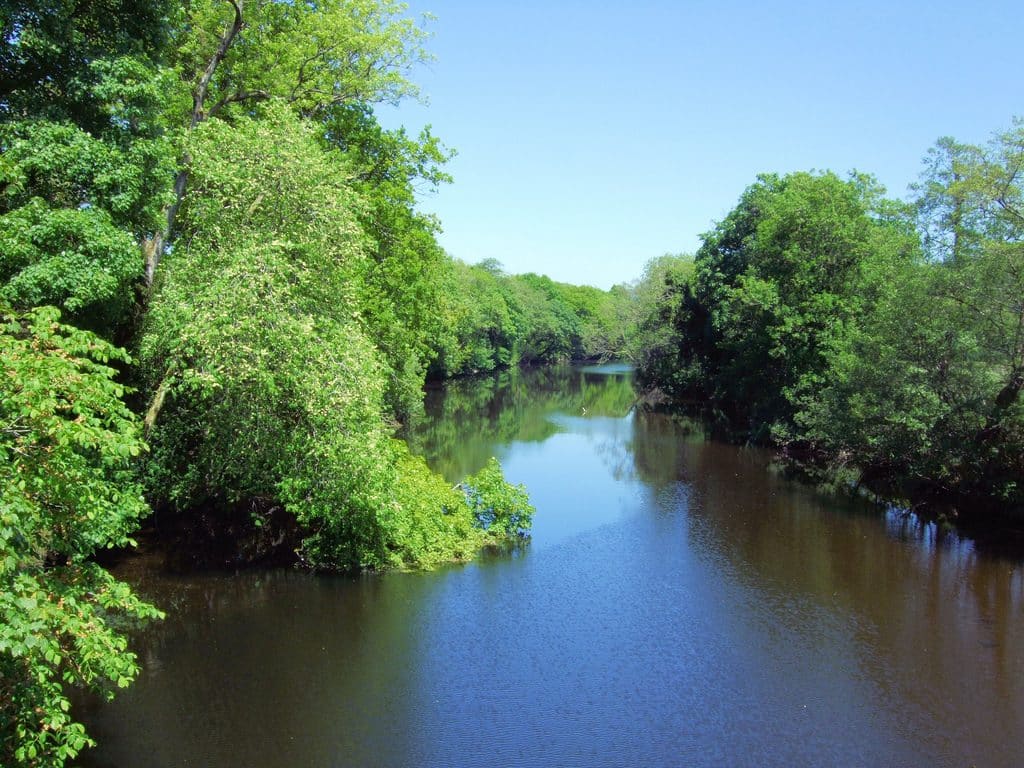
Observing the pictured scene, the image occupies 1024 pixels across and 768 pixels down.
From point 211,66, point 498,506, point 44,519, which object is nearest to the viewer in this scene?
point 44,519

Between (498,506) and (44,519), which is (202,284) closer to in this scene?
(44,519)

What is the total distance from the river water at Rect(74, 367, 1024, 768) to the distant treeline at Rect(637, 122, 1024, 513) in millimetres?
3040

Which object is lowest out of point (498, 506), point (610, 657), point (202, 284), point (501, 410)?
point (610, 657)

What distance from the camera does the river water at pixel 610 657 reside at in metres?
11.6

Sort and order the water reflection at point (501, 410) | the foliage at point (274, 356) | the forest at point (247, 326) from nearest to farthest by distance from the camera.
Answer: the forest at point (247, 326) < the foliage at point (274, 356) < the water reflection at point (501, 410)

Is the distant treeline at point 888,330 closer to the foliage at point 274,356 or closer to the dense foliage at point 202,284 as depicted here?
the dense foliage at point 202,284

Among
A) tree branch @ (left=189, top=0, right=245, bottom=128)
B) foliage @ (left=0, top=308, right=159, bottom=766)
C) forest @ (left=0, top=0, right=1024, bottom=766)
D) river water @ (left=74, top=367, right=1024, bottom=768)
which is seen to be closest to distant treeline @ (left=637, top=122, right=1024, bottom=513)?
forest @ (left=0, top=0, right=1024, bottom=766)

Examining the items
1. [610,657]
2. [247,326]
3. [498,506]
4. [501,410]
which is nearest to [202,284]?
[247,326]

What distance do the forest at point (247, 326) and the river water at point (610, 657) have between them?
160cm

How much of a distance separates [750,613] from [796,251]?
22709 mm

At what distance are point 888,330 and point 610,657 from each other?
1730cm

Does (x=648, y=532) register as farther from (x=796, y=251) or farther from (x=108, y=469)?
(x=796, y=251)

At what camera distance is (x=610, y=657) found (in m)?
14.6

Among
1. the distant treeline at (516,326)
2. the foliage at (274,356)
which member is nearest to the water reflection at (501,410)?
the distant treeline at (516,326)
